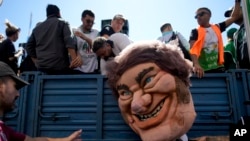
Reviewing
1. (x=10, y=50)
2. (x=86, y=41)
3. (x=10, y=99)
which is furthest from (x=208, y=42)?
(x=10, y=50)

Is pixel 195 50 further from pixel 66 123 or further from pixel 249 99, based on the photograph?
pixel 66 123

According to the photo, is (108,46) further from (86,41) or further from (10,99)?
(10,99)

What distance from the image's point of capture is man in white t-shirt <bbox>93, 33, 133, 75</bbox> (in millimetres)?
2932

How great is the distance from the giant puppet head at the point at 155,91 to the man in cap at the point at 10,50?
1902mm

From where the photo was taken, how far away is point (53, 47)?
307cm

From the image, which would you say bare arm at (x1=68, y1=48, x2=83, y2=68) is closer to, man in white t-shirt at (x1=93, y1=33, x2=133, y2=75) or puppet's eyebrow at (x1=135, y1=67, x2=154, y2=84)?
man in white t-shirt at (x1=93, y1=33, x2=133, y2=75)

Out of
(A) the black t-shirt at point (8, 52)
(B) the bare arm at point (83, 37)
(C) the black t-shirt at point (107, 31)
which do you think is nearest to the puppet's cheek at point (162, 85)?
(B) the bare arm at point (83, 37)

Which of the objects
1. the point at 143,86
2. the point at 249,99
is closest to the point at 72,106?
the point at 143,86

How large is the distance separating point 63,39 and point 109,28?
0.74 meters

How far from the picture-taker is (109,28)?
3672 millimetres

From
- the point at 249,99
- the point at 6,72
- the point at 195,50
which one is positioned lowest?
the point at 249,99

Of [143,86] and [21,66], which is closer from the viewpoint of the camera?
[143,86]

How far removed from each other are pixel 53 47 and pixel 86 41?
0.41 m

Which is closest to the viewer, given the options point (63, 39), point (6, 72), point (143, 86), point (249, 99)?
point (143, 86)
